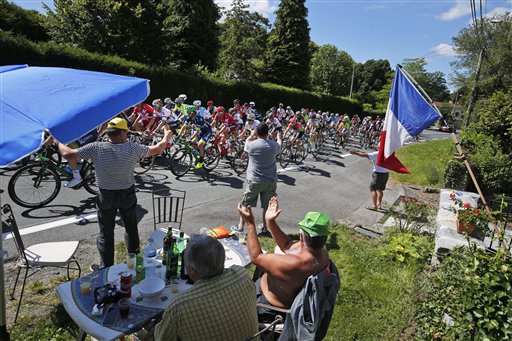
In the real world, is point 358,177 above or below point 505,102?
below

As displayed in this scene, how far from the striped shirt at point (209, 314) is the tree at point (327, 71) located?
57.9m

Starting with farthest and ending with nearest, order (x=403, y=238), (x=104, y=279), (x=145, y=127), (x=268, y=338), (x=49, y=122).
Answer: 1. (x=145, y=127)
2. (x=403, y=238)
3. (x=104, y=279)
4. (x=268, y=338)
5. (x=49, y=122)

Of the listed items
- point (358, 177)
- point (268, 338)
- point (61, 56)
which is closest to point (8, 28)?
point (61, 56)

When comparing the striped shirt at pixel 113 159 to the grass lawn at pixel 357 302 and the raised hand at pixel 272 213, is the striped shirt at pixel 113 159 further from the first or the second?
the raised hand at pixel 272 213

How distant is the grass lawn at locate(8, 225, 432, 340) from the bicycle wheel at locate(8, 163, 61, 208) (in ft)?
8.54

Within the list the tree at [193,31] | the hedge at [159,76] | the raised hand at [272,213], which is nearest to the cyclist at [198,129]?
the raised hand at [272,213]

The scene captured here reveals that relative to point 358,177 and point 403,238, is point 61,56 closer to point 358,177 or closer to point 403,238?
point 358,177

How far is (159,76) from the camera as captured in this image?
21656mm

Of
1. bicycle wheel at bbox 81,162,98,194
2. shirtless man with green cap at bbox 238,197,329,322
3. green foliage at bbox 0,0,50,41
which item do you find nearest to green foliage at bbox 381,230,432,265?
shirtless man with green cap at bbox 238,197,329,322

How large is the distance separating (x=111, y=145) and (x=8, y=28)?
2340cm

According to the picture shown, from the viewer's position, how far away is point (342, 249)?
621 cm

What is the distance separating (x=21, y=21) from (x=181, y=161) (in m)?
20.4

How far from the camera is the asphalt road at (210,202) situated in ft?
19.1

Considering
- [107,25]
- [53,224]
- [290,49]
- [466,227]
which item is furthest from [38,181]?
[290,49]
